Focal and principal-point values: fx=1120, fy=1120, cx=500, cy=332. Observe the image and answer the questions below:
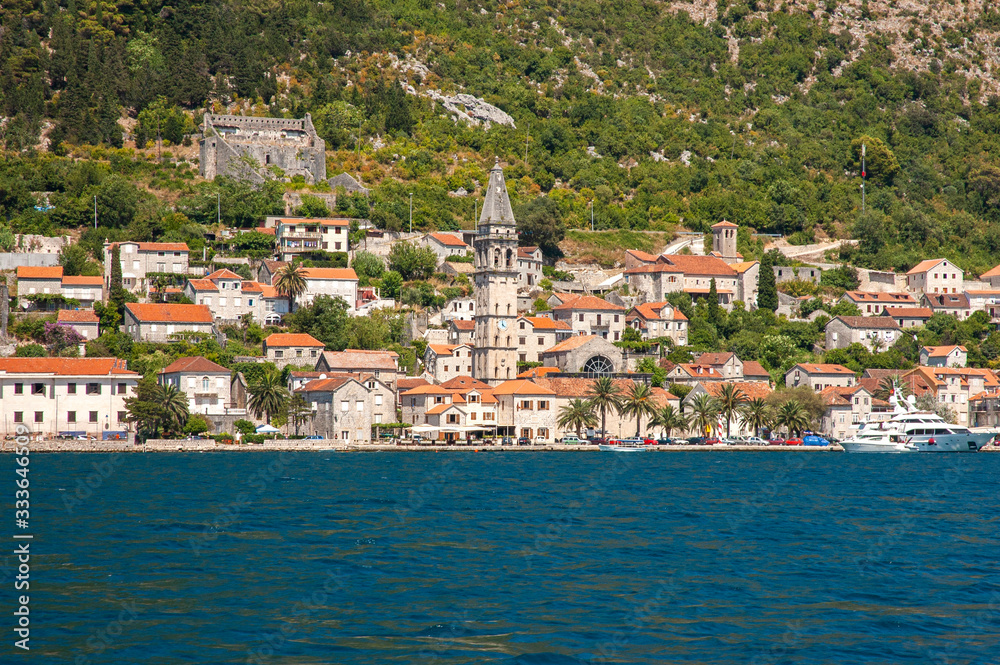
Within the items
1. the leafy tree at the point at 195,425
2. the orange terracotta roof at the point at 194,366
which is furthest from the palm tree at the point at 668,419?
the leafy tree at the point at 195,425

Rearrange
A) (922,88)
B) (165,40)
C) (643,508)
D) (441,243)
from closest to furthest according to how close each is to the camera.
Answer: (643,508), (441,243), (165,40), (922,88)

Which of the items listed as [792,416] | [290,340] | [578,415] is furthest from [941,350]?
[290,340]

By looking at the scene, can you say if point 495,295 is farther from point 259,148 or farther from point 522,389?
point 259,148

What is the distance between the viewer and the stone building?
10462 cm

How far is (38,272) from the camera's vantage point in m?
80.6

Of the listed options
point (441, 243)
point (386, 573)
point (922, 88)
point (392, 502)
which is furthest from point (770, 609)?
point (922, 88)

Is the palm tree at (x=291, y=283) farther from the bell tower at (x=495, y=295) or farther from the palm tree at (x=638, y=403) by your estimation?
the palm tree at (x=638, y=403)

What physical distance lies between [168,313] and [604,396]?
103 ft

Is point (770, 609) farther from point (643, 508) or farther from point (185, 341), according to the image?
point (185, 341)

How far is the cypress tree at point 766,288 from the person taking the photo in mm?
97000

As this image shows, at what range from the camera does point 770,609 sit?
2400cm

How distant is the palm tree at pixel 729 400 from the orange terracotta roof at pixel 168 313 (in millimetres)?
37107

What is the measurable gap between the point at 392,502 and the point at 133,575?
16.1 m

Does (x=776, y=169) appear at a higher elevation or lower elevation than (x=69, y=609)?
higher
